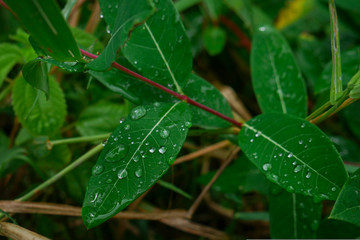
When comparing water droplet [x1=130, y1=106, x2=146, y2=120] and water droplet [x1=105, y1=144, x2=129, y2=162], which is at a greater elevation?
water droplet [x1=130, y1=106, x2=146, y2=120]

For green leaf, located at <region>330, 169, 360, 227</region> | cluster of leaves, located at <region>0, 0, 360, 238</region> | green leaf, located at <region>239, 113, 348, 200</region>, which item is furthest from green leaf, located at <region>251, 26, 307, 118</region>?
green leaf, located at <region>330, 169, 360, 227</region>

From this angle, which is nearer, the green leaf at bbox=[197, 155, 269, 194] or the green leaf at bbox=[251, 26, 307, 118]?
the green leaf at bbox=[251, 26, 307, 118]

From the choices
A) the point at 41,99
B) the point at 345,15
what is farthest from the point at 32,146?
the point at 345,15

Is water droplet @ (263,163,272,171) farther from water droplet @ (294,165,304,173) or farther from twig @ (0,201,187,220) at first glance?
twig @ (0,201,187,220)

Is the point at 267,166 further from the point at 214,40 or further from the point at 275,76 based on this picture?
the point at 214,40

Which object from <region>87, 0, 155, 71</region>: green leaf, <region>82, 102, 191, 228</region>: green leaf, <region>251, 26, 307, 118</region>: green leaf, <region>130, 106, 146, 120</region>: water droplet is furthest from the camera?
<region>251, 26, 307, 118</region>: green leaf

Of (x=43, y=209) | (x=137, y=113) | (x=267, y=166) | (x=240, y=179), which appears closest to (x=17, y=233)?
(x=43, y=209)

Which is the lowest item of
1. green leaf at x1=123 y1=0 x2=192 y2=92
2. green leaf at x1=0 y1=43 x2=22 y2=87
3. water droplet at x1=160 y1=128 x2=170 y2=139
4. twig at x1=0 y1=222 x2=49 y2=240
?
twig at x1=0 y1=222 x2=49 y2=240

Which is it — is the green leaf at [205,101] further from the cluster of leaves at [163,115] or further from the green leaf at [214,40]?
the green leaf at [214,40]
